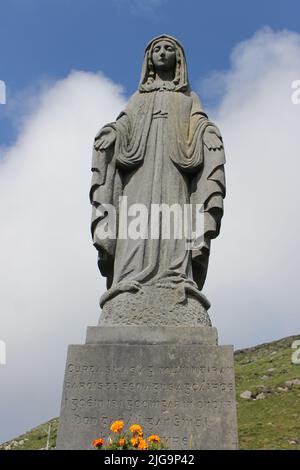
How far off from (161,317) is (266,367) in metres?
58.7

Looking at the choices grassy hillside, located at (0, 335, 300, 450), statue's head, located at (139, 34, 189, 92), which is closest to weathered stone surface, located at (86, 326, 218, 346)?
statue's head, located at (139, 34, 189, 92)

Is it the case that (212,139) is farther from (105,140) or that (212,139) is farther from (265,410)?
(265,410)

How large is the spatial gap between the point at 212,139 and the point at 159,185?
111cm

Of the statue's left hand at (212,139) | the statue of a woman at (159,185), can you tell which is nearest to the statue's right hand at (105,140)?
the statue of a woman at (159,185)

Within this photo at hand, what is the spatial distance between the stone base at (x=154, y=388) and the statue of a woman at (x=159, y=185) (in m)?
0.38

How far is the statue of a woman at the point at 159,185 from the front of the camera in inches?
319

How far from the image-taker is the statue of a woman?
8094 millimetres

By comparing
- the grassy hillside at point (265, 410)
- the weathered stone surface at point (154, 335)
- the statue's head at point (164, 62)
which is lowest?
the weathered stone surface at point (154, 335)

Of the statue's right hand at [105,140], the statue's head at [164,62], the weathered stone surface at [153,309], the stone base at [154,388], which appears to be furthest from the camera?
the statue's head at [164,62]

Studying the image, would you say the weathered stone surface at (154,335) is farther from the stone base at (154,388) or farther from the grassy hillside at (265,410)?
the grassy hillside at (265,410)

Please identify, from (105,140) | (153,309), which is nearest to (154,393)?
(153,309)

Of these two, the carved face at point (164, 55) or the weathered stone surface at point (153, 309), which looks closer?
the weathered stone surface at point (153, 309)

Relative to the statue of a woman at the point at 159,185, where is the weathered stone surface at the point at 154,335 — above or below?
below
